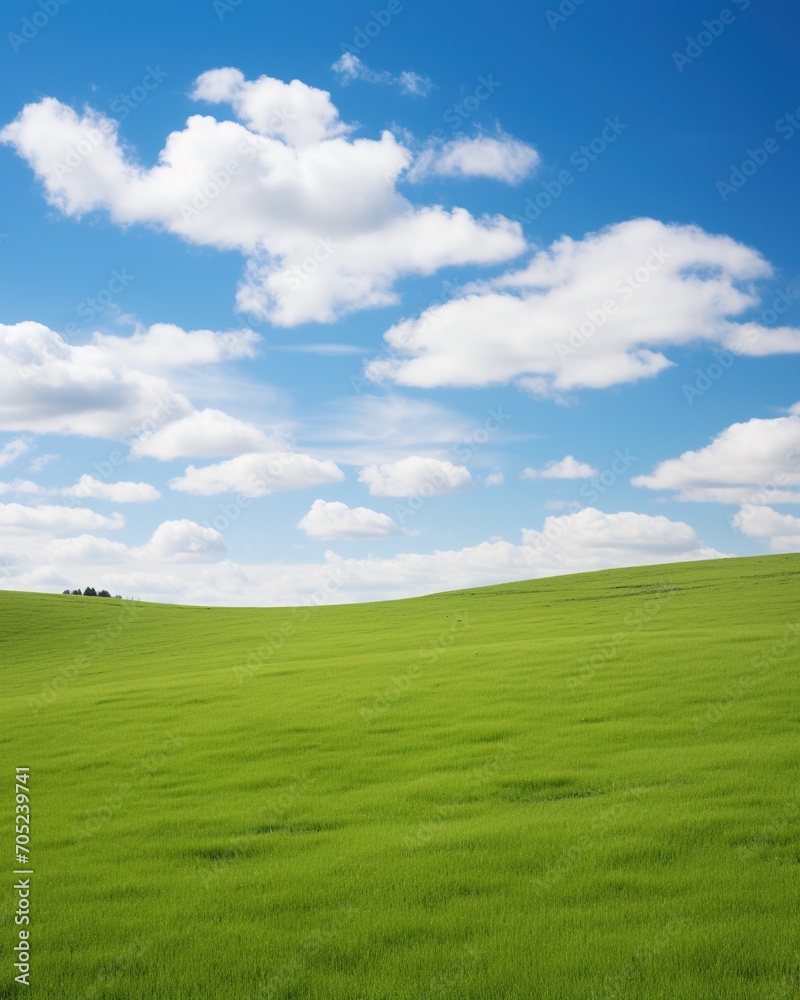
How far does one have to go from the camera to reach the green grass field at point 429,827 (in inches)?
308

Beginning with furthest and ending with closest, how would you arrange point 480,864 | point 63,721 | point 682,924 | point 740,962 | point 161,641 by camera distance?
1. point 161,641
2. point 63,721
3. point 480,864
4. point 682,924
5. point 740,962

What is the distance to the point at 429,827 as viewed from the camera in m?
11.7

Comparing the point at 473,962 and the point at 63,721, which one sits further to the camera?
the point at 63,721

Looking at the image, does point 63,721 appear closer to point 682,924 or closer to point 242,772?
point 242,772

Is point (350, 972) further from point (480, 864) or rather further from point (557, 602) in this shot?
point (557, 602)

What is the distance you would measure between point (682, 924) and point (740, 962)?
77 centimetres

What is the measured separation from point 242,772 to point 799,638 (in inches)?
769

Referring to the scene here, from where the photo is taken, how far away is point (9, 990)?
7.75m

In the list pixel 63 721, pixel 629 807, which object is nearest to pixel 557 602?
pixel 63 721

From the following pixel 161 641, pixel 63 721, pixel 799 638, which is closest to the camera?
pixel 63 721

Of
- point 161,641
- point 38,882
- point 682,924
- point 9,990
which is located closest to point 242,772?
point 38,882

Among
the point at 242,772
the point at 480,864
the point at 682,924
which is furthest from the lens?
the point at 242,772

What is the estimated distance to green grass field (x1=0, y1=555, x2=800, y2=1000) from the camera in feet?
25.7

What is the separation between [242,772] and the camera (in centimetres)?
1577
